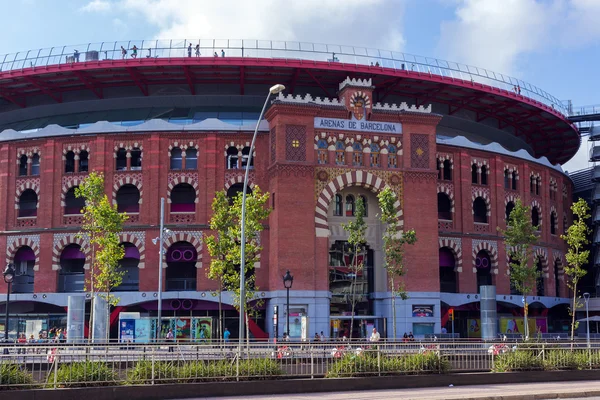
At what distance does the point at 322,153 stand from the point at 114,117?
1656cm

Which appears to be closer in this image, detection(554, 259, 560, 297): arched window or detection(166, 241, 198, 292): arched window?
detection(166, 241, 198, 292): arched window

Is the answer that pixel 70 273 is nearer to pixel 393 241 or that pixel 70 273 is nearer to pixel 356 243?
pixel 356 243

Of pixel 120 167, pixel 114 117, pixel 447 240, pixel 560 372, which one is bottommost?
pixel 560 372

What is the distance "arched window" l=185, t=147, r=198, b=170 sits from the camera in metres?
53.1

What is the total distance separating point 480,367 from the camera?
94.9 feet

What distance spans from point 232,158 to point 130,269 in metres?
10.5

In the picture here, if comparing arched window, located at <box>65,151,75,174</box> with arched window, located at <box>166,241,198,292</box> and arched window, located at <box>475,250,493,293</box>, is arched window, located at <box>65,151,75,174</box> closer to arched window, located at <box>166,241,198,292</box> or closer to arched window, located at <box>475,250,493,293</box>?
arched window, located at <box>166,241,198,292</box>

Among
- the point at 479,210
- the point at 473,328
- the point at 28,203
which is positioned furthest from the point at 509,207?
the point at 28,203

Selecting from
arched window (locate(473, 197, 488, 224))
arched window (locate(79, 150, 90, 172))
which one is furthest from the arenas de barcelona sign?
arched window (locate(79, 150, 90, 172))

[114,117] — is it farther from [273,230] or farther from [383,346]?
[383,346]

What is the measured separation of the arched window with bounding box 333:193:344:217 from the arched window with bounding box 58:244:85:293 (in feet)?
58.1

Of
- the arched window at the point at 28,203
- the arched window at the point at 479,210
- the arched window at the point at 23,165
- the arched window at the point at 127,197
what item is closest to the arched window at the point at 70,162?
the arched window at the point at 23,165

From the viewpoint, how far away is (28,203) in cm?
5547

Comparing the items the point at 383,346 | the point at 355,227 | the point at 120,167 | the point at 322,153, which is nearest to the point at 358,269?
the point at 355,227
